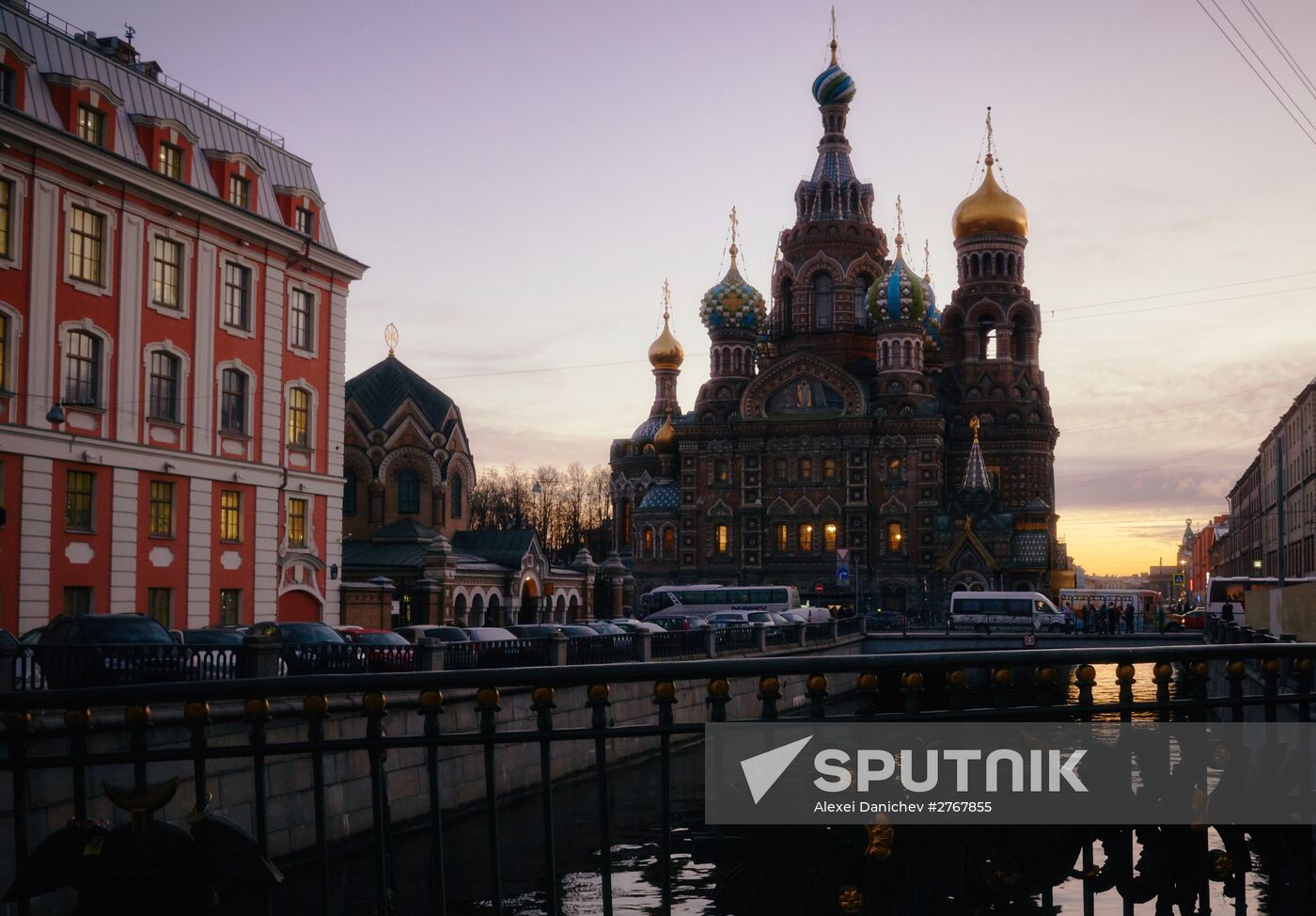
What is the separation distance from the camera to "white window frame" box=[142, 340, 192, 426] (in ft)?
78.1

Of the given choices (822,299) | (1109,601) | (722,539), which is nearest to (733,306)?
(822,299)

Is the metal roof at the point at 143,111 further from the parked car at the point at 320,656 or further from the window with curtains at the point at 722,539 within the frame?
the window with curtains at the point at 722,539

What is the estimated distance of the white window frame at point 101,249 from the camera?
2217cm

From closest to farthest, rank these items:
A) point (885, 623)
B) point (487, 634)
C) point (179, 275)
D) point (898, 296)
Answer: point (179, 275)
point (487, 634)
point (885, 623)
point (898, 296)

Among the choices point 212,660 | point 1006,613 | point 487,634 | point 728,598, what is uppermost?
point 212,660

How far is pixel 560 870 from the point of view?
1462cm

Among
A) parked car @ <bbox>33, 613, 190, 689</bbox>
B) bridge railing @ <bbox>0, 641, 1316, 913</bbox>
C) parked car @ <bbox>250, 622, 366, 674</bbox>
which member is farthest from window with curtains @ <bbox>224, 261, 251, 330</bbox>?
bridge railing @ <bbox>0, 641, 1316, 913</bbox>

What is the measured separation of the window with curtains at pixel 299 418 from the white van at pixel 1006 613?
3023cm

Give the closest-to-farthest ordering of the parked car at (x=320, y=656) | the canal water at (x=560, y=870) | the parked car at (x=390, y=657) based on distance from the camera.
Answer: the canal water at (x=560, y=870) < the parked car at (x=320, y=656) < the parked car at (x=390, y=657)

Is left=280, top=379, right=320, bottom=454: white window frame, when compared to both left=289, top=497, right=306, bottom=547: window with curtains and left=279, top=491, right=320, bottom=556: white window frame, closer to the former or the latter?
left=279, top=491, right=320, bottom=556: white window frame

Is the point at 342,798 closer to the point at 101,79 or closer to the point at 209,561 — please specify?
A: the point at 209,561

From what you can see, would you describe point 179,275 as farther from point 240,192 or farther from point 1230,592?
point 1230,592

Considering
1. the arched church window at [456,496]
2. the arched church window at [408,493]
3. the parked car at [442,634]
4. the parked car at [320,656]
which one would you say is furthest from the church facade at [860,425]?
the parked car at [320,656]

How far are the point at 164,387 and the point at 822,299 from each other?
5075cm
